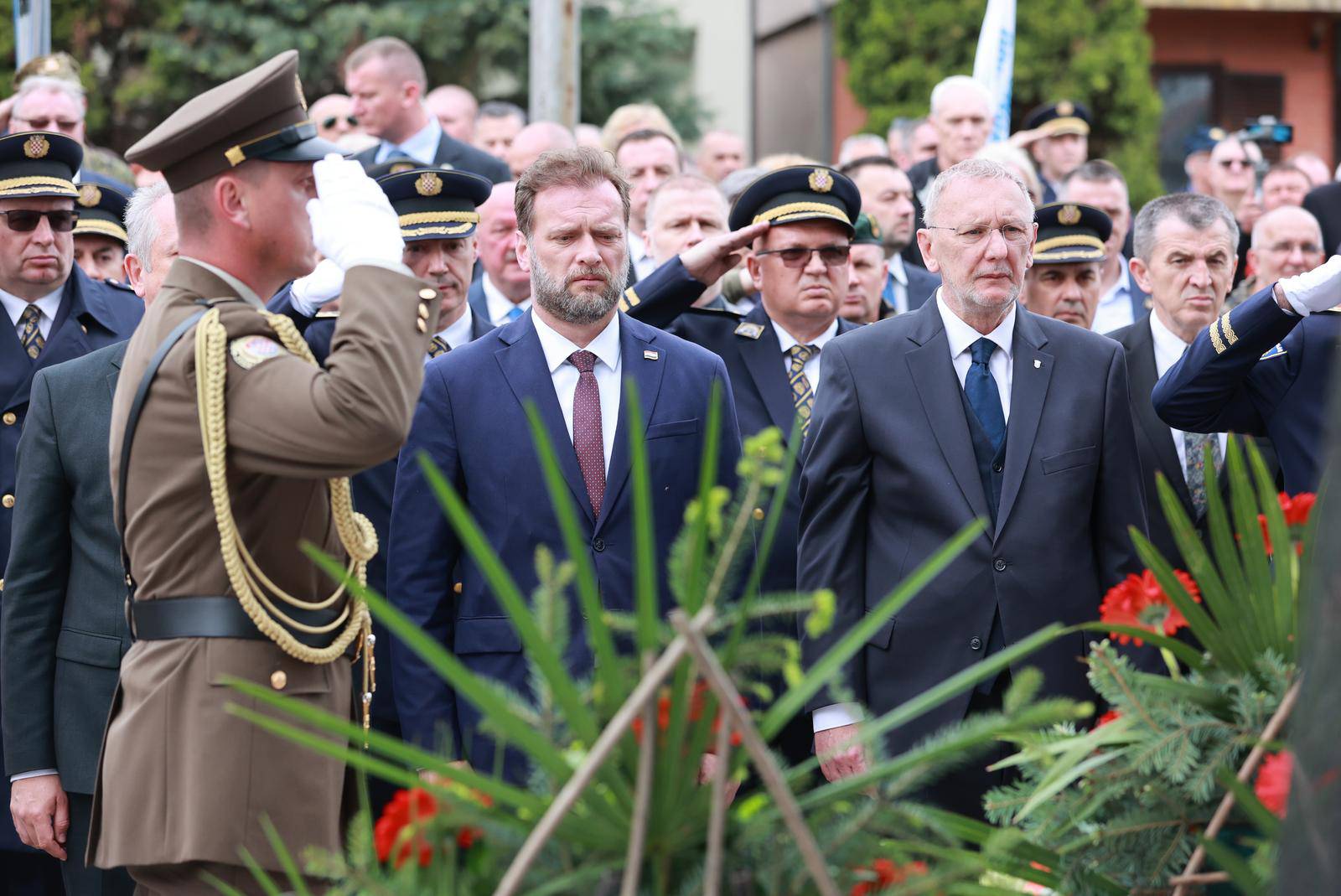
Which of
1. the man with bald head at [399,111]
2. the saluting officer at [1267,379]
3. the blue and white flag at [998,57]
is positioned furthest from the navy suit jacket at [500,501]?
the blue and white flag at [998,57]

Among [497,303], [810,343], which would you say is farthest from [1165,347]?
[497,303]

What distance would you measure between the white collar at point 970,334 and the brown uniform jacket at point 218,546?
1933 millimetres

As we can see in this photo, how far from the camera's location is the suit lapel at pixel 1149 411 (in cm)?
515

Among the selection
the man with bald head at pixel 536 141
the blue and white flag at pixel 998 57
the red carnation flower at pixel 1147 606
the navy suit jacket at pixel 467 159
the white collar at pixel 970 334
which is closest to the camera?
the red carnation flower at pixel 1147 606

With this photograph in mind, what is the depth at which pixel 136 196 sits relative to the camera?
4672mm

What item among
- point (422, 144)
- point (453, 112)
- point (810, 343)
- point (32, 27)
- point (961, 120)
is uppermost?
point (32, 27)

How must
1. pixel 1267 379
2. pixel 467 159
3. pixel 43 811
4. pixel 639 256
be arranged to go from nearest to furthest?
pixel 43 811
pixel 1267 379
pixel 639 256
pixel 467 159

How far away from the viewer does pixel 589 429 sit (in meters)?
4.20

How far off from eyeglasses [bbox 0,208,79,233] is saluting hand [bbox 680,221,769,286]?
199cm

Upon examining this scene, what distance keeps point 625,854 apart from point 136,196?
3418 mm

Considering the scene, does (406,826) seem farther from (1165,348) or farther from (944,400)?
(1165,348)

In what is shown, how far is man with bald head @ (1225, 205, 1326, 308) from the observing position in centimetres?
687

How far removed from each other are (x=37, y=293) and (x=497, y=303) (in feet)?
6.32

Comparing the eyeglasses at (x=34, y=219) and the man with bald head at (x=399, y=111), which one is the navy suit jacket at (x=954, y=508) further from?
the man with bald head at (x=399, y=111)
